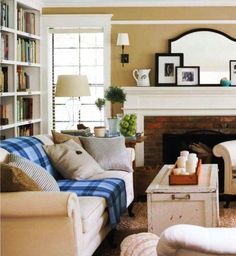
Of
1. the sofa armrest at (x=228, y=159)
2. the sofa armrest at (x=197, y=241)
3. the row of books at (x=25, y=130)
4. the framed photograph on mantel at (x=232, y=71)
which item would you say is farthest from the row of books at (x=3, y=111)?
the sofa armrest at (x=197, y=241)

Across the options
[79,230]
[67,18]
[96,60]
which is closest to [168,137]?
[96,60]

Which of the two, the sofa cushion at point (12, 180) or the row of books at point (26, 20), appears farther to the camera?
the row of books at point (26, 20)

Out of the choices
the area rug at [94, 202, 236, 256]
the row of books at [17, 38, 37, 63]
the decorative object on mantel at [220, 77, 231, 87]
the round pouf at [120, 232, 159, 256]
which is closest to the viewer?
the round pouf at [120, 232, 159, 256]

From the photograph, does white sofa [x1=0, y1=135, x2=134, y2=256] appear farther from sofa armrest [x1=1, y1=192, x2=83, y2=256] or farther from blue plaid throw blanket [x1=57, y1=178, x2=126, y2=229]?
blue plaid throw blanket [x1=57, y1=178, x2=126, y2=229]

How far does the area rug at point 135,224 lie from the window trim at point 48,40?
6.65 feet

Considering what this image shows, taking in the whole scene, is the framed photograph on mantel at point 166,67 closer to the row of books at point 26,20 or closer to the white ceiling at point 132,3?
the white ceiling at point 132,3

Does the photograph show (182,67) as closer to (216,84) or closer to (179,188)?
(216,84)

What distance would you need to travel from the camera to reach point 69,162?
4.53 m

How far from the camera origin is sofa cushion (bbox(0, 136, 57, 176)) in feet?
Result: 13.3

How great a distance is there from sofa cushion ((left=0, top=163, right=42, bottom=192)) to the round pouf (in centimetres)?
124

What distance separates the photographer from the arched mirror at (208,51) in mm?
6965

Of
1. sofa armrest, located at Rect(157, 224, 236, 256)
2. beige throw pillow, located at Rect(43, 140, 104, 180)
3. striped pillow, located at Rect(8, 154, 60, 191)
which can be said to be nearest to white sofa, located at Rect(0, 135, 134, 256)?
striped pillow, located at Rect(8, 154, 60, 191)

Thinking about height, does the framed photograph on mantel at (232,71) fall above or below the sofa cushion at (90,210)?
above

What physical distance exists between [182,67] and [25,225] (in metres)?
4.24
